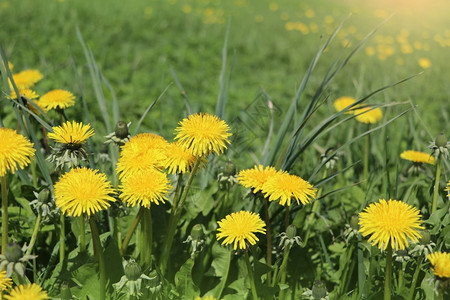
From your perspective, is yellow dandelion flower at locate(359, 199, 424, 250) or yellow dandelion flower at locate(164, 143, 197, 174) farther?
yellow dandelion flower at locate(164, 143, 197, 174)

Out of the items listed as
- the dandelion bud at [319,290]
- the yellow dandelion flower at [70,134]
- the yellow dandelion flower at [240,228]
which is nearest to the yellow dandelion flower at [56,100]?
the yellow dandelion flower at [70,134]

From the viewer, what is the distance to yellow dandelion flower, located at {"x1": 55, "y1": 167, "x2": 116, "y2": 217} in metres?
1.07

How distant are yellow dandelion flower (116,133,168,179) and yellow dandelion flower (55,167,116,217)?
101 millimetres

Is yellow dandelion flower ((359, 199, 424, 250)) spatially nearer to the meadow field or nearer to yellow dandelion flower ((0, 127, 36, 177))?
the meadow field

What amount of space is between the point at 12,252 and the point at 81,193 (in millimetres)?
174

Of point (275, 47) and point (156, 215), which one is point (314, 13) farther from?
point (156, 215)

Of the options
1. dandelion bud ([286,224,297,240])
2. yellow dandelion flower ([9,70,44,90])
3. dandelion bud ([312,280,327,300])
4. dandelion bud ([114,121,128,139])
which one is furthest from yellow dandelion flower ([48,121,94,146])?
yellow dandelion flower ([9,70,44,90])

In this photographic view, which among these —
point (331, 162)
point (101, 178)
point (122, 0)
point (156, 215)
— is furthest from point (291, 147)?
point (122, 0)

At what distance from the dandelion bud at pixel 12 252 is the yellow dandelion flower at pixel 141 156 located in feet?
0.96

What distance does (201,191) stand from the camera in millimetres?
1726

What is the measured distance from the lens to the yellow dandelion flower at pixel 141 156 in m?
1.23

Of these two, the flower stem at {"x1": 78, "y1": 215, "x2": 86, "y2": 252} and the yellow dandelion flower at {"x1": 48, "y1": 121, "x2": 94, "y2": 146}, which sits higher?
the yellow dandelion flower at {"x1": 48, "y1": 121, "x2": 94, "y2": 146}

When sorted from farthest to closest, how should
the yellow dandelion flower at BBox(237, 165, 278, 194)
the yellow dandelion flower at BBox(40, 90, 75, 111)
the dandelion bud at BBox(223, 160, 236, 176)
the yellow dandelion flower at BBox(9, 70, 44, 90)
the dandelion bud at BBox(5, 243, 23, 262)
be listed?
the yellow dandelion flower at BBox(9, 70, 44, 90) < the yellow dandelion flower at BBox(40, 90, 75, 111) < the dandelion bud at BBox(223, 160, 236, 176) < the yellow dandelion flower at BBox(237, 165, 278, 194) < the dandelion bud at BBox(5, 243, 23, 262)

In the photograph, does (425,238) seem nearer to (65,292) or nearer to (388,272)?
(388,272)
